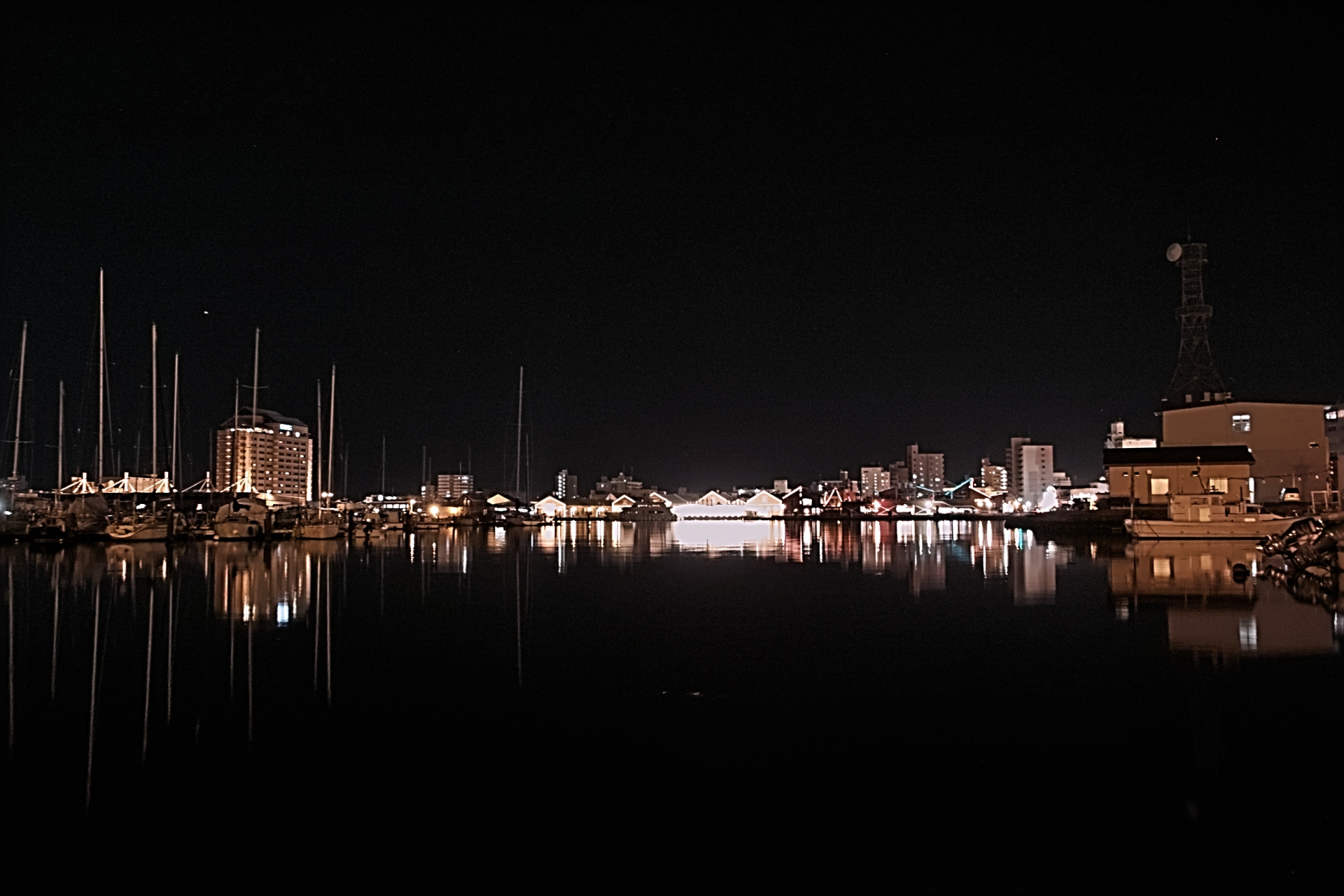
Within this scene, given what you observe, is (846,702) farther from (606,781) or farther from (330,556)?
(330,556)

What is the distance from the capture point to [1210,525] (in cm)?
3597

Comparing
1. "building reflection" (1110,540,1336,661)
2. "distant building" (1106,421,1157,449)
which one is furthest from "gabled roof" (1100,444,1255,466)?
"distant building" (1106,421,1157,449)

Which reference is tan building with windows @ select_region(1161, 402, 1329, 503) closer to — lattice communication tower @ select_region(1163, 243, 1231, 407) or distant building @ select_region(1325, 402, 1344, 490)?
lattice communication tower @ select_region(1163, 243, 1231, 407)

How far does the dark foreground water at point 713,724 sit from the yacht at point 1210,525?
Result: 878 inches

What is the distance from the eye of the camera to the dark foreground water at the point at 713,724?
5008mm

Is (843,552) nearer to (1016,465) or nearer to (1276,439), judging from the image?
(1276,439)

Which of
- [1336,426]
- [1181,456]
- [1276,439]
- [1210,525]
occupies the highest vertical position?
[1336,426]

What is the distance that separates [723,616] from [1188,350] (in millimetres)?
59574

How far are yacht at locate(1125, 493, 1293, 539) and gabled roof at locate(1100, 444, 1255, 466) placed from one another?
11669 millimetres

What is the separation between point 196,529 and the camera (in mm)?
41844

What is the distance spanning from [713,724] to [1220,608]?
10011 millimetres

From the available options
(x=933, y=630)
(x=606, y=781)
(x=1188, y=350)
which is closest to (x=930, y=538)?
(x=1188, y=350)

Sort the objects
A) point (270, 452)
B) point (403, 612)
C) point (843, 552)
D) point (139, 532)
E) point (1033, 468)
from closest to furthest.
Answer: point (403, 612) < point (843, 552) < point (139, 532) < point (270, 452) < point (1033, 468)

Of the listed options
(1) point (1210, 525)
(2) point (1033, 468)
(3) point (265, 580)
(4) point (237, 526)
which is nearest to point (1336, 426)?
(2) point (1033, 468)
